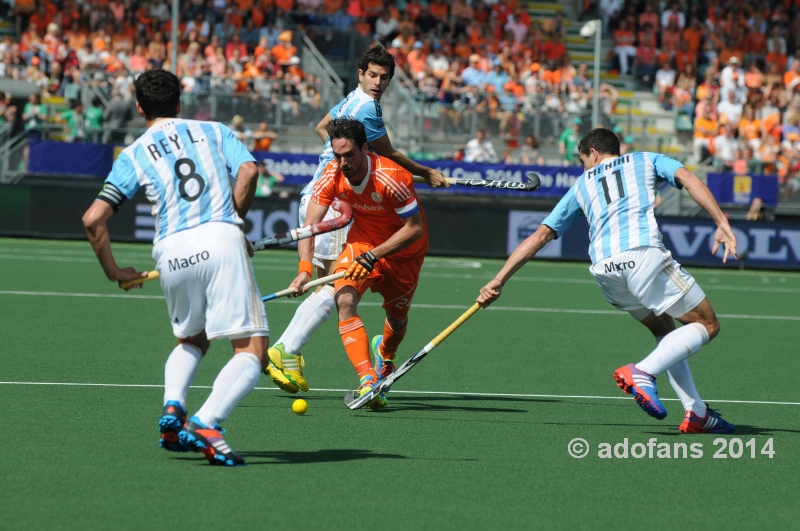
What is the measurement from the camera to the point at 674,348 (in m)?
6.11

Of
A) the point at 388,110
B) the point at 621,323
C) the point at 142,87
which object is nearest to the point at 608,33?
the point at 388,110

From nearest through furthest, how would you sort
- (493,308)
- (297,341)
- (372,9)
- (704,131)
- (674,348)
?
1. (674,348)
2. (297,341)
3. (493,308)
4. (704,131)
5. (372,9)

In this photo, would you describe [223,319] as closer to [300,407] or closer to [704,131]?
[300,407]

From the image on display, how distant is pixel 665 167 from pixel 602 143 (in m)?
0.45

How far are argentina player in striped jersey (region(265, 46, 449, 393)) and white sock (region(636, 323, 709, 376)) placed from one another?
1.97 metres

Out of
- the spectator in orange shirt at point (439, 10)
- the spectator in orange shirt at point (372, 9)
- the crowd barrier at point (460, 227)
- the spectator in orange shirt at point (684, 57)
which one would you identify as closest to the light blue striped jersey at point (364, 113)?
the crowd barrier at point (460, 227)

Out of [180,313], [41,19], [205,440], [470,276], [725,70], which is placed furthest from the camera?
[725,70]

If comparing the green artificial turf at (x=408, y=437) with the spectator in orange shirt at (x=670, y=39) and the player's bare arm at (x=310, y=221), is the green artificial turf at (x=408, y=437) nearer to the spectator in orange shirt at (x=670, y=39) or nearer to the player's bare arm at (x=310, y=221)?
the player's bare arm at (x=310, y=221)

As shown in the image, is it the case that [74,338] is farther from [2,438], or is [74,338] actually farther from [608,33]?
[608,33]

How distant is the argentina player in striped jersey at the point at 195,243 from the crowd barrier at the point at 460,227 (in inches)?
512

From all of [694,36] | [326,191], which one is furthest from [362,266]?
[694,36]

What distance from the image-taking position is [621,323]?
→ 38.8 feet

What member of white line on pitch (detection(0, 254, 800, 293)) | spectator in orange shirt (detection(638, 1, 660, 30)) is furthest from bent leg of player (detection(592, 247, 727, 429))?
spectator in orange shirt (detection(638, 1, 660, 30))

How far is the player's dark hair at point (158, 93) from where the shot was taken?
5090 millimetres
